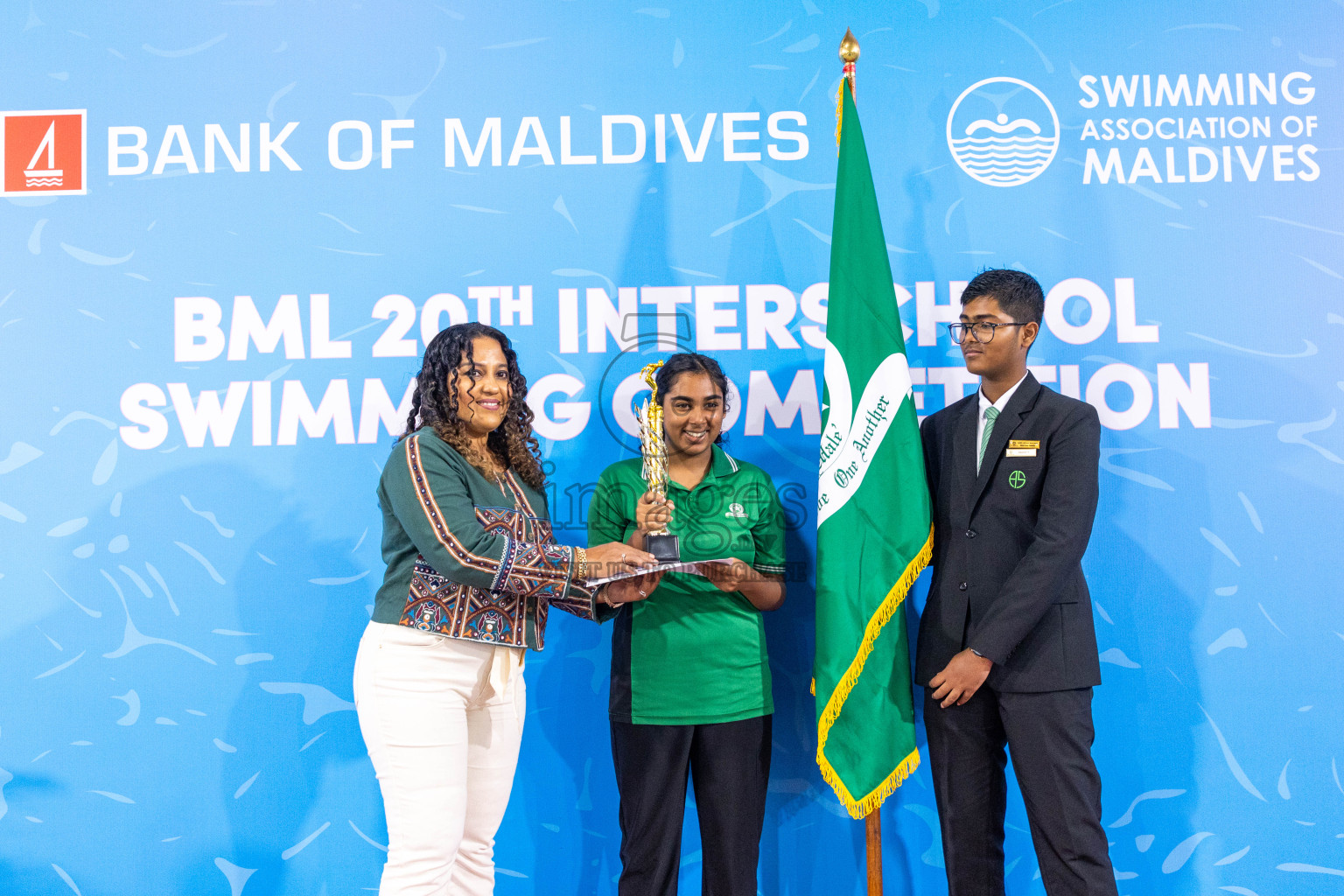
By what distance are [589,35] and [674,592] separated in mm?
1721

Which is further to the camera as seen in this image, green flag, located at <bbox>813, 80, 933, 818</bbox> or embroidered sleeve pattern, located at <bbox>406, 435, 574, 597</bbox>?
green flag, located at <bbox>813, 80, 933, 818</bbox>

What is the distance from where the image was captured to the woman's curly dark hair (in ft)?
7.07

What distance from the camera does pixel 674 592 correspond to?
2336 mm

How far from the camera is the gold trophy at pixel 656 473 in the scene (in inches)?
83.8

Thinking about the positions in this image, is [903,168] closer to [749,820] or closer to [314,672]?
[749,820]

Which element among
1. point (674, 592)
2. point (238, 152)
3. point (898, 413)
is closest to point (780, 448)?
point (898, 413)

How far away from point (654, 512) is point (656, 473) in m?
0.09

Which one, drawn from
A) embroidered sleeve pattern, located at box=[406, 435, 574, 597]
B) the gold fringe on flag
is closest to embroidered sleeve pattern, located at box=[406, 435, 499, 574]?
embroidered sleeve pattern, located at box=[406, 435, 574, 597]

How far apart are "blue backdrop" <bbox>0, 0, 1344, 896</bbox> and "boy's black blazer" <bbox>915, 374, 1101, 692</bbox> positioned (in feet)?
1.77

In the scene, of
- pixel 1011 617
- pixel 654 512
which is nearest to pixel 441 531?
pixel 654 512

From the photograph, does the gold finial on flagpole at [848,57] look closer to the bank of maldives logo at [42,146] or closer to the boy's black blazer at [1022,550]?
the boy's black blazer at [1022,550]

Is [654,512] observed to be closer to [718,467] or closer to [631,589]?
[631,589]

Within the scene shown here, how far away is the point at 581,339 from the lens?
283cm

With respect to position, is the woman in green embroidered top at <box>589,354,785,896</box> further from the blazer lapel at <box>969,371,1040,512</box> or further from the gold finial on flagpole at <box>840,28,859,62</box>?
the gold finial on flagpole at <box>840,28,859,62</box>
